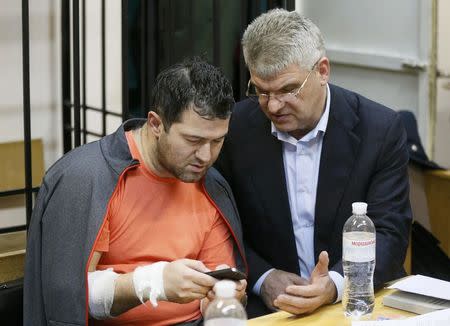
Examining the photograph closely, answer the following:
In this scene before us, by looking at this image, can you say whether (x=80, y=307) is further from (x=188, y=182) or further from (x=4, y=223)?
(x=4, y=223)

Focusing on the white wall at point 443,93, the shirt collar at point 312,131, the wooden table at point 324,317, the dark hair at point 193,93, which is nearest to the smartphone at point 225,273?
the wooden table at point 324,317

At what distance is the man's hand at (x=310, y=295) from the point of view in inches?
89.6

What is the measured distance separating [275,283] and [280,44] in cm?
70

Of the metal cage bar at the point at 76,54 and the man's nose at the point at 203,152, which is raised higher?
the metal cage bar at the point at 76,54

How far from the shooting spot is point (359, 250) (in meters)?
2.32

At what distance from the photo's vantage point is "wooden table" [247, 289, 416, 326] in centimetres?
226

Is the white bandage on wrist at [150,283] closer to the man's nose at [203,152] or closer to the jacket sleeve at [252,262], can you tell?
the man's nose at [203,152]

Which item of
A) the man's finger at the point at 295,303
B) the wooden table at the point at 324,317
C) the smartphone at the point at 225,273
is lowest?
the wooden table at the point at 324,317

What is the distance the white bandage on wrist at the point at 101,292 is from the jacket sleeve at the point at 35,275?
141mm

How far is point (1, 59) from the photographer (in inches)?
145

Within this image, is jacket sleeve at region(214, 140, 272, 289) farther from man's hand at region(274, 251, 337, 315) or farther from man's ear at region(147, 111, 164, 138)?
man's ear at region(147, 111, 164, 138)

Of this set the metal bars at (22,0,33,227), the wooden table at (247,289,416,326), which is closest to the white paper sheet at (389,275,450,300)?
the wooden table at (247,289,416,326)

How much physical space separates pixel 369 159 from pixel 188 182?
1.94 ft

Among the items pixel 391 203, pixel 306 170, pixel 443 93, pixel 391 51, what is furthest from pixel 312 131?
pixel 391 51
